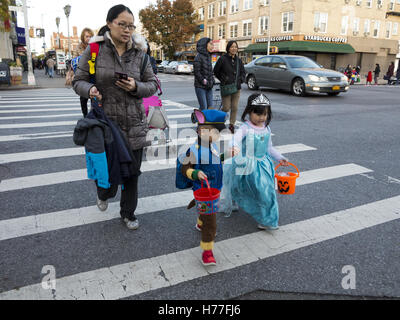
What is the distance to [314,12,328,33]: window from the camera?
38344 millimetres

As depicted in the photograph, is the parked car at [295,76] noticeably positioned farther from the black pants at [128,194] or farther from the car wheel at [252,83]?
the black pants at [128,194]

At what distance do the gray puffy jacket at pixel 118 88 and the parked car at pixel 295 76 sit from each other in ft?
41.1

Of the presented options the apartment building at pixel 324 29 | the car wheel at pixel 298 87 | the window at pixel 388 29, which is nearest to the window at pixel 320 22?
the apartment building at pixel 324 29

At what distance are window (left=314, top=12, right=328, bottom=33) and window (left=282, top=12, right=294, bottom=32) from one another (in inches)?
104

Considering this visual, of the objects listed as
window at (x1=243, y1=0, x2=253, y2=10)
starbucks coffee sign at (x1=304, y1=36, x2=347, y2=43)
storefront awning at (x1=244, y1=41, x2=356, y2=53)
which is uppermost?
window at (x1=243, y1=0, x2=253, y2=10)

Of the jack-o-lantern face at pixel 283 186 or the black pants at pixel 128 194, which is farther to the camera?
the jack-o-lantern face at pixel 283 186

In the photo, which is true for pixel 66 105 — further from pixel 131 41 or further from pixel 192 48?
pixel 192 48

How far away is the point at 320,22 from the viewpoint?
38688 mm

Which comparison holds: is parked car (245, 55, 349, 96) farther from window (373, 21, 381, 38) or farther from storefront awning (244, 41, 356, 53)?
window (373, 21, 381, 38)

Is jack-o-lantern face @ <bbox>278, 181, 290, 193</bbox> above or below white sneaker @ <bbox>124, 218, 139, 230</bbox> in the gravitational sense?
above

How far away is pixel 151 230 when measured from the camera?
11.3ft

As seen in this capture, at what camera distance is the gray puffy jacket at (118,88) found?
303 centimetres

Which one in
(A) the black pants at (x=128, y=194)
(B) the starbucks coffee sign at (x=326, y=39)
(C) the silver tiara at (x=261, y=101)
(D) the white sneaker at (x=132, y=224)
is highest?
(B) the starbucks coffee sign at (x=326, y=39)

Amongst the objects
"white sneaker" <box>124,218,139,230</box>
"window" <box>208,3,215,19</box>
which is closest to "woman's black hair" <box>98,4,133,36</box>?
"white sneaker" <box>124,218,139,230</box>
